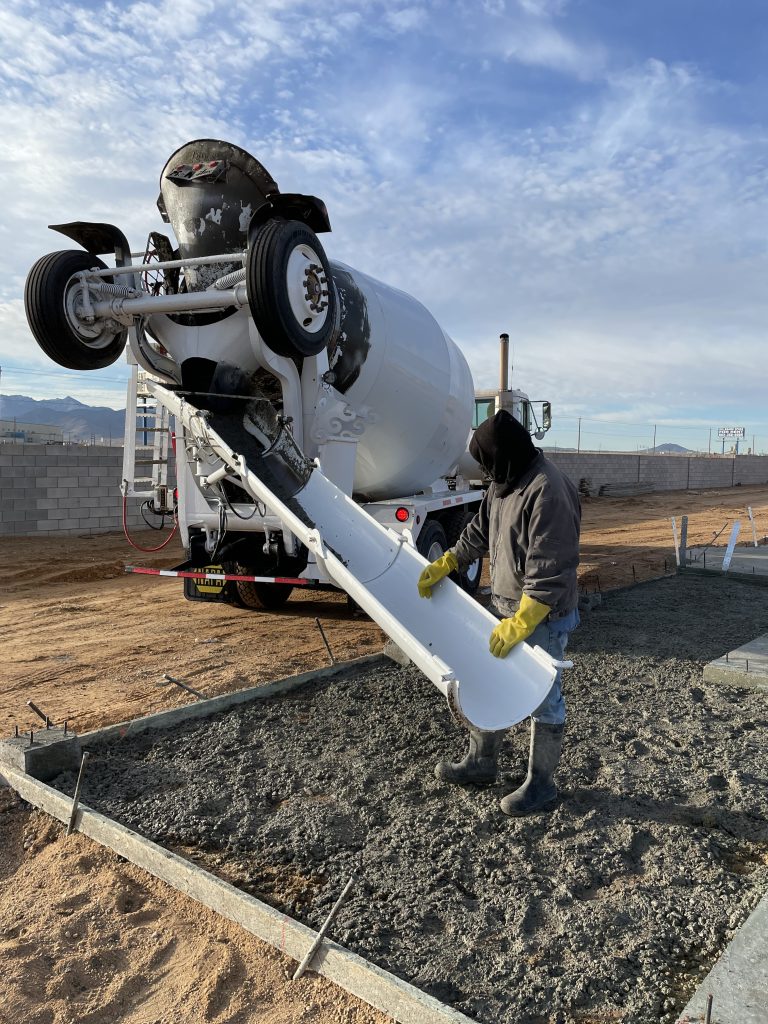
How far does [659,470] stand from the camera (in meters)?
34.9

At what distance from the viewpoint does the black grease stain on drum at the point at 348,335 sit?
6.68 m

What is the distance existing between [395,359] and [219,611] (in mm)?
3747

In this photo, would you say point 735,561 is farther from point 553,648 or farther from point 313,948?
point 313,948

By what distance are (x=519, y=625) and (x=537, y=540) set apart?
42cm

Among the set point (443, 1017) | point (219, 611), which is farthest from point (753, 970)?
point (219, 611)

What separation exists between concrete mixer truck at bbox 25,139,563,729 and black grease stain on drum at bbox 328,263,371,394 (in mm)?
22

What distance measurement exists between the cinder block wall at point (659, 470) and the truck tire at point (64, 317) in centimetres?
1984

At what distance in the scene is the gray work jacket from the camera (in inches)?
136

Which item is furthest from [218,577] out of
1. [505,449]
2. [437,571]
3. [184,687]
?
[505,449]

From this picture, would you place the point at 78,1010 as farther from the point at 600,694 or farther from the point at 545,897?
the point at 600,694

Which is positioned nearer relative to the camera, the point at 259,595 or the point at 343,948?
the point at 343,948

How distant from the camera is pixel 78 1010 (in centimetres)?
246

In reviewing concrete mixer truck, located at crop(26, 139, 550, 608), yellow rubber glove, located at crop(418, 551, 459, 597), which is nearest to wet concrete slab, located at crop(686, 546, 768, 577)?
concrete mixer truck, located at crop(26, 139, 550, 608)

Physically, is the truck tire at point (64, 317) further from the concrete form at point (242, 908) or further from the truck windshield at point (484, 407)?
the truck windshield at point (484, 407)
